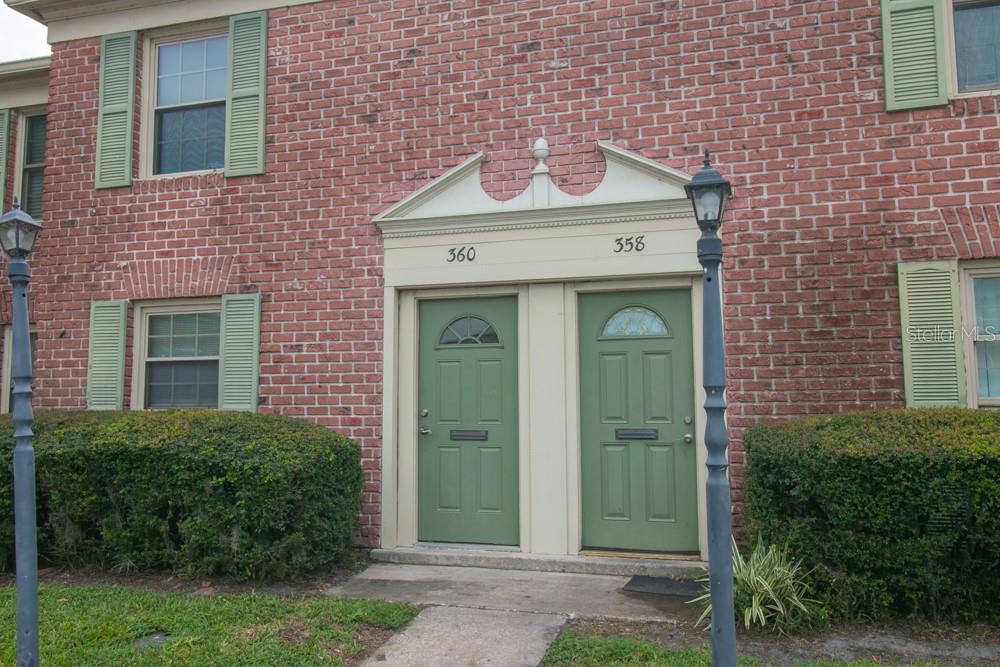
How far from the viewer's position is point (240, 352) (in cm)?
775

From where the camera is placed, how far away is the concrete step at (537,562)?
251 inches

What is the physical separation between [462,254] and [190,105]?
3455mm

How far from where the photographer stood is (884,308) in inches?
246

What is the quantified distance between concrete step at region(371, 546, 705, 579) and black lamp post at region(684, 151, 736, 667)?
8.02 feet

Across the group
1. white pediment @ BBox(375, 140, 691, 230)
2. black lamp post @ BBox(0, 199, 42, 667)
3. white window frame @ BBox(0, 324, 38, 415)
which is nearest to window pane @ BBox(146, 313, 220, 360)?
white window frame @ BBox(0, 324, 38, 415)

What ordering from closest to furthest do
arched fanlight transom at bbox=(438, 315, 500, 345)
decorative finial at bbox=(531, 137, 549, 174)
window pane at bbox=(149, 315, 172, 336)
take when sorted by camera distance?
decorative finial at bbox=(531, 137, 549, 174) < arched fanlight transom at bbox=(438, 315, 500, 345) < window pane at bbox=(149, 315, 172, 336)

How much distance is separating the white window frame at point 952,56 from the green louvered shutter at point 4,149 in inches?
391

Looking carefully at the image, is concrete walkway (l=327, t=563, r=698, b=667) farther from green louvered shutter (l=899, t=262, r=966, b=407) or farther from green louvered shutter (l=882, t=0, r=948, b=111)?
green louvered shutter (l=882, t=0, r=948, b=111)

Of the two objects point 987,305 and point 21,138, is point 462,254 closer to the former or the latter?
point 987,305

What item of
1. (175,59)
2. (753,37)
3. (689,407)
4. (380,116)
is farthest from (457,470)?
(175,59)

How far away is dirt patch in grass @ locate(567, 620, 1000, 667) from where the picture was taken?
4.53m

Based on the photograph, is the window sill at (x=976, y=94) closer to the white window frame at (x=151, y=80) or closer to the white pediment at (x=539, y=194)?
the white pediment at (x=539, y=194)

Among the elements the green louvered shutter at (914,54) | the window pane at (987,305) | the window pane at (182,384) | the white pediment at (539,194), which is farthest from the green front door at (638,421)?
the window pane at (182,384)

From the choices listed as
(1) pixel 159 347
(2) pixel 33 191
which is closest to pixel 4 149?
(2) pixel 33 191
